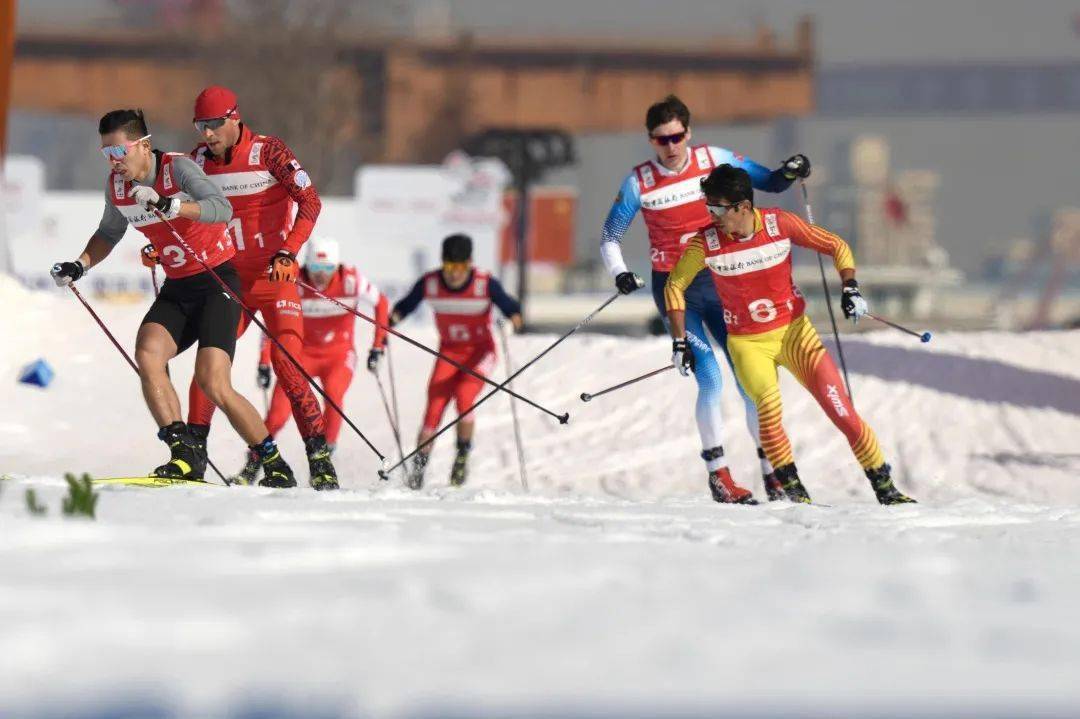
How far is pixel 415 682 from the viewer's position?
12.2 ft

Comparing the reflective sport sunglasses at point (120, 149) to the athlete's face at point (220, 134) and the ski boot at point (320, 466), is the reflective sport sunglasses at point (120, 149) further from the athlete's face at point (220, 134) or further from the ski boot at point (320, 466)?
the ski boot at point (320, 466)

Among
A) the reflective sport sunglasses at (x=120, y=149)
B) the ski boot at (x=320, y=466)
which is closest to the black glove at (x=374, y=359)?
the ski boot at (x=320, y=466)

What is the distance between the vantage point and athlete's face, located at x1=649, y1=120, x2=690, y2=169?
900 cm

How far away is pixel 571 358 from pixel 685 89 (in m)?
39.6

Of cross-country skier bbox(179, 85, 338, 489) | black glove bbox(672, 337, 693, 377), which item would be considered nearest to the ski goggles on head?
cross-country skier bbox(179, 85, 338, 489)

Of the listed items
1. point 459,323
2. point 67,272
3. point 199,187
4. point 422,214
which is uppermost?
point 422,214

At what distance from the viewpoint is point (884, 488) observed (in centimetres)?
833

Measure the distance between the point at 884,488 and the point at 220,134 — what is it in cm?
363

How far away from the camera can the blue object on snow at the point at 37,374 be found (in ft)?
47.9

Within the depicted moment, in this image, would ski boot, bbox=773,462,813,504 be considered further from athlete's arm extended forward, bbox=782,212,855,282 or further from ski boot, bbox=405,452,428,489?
ski boot, bbox=405,452,428,489

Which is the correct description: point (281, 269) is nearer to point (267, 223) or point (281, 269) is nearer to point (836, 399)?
point (267, 223)

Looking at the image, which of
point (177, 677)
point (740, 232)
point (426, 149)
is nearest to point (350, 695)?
point (177, 677)

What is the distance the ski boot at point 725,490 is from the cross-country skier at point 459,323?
2.72 meters

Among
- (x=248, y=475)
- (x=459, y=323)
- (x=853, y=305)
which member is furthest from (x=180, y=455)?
(x=459, y=323)
